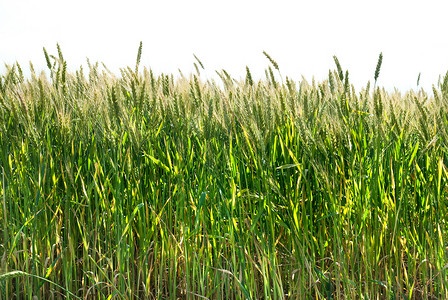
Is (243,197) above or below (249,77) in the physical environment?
below

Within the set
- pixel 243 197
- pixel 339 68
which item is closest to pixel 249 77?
pixel 339 68

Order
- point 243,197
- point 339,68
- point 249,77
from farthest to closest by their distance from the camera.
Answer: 1. point 249,77
2. point 339,68
3. point 243,197

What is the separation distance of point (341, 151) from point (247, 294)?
564mm

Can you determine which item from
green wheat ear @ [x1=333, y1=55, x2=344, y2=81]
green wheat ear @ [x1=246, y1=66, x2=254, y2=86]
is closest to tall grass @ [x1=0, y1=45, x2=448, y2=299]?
green wheat ear @ [x1=333, y1=55, x2=344, y2=81]

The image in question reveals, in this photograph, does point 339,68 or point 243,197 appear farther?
point 339,68

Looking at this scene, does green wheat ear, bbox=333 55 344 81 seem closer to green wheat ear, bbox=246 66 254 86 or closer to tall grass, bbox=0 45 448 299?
tall grass, bbox=0 45 448 299

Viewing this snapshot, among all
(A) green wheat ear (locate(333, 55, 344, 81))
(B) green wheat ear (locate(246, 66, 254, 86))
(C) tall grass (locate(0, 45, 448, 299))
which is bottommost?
(C) tall grass (locate(0, 45, 448, 299))

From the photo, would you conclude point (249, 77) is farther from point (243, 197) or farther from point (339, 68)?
point (243, 197)

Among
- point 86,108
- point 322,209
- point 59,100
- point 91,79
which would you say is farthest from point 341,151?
point 91,79

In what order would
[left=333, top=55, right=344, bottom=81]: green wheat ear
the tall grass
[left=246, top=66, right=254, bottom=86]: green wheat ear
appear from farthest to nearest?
[left=246, top=66, right=254, bottom=86]: green wheat ear, [left=333, top=55, right=344, bottom=81]: green wheat ear, the tall grass

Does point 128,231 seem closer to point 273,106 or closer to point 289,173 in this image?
point 289,173

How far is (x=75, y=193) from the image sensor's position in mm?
1550

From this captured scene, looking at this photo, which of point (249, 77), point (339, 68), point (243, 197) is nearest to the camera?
point (243, 197)

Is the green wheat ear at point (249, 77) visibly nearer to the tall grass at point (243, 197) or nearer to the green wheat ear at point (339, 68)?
the tall grass at point (243, 197)
